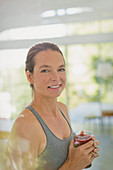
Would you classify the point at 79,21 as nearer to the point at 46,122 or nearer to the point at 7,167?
the point at 46,122

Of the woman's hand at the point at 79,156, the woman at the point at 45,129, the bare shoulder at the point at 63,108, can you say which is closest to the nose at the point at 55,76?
the woman at the point at 45,129

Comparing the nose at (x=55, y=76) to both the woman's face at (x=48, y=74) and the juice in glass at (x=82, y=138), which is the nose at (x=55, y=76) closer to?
the woman's face at (x=48, y=74)

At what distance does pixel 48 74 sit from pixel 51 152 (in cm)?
22

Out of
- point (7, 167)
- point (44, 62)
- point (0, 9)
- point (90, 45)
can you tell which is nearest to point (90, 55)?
point (90, 45)

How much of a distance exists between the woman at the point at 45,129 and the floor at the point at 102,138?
3 centimetres

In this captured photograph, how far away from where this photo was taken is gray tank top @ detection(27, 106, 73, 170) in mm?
578

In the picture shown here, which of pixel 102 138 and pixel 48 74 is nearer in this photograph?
pixel 48 74

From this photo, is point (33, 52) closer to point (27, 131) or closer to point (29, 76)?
point (29, 76)

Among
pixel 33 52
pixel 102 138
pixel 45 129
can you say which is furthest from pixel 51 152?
pixel 33 52

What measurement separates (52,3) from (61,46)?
0.13 meters

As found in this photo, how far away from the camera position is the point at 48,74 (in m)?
0.56

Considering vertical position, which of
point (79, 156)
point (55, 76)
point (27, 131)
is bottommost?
point (79, 156)

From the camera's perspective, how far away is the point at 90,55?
2.09ft

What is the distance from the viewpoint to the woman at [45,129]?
0.54 metres
